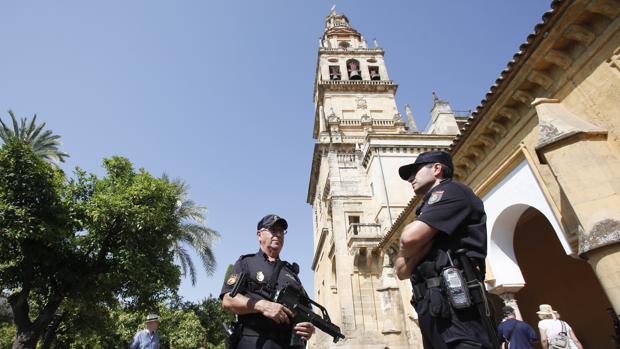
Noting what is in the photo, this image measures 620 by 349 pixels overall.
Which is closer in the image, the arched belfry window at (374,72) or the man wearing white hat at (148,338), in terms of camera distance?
the man wearing white hat at (148,338)

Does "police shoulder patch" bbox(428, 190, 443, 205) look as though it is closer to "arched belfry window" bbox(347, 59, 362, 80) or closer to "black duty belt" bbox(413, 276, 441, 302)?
"black duty belt" bbox(413, 276, 441, 302)

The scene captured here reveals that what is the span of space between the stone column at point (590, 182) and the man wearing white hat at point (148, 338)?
8264 millimetres

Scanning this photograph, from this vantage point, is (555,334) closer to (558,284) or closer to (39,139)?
(558,284)

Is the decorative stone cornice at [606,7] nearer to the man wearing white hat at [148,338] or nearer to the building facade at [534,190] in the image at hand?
the building facade at [534,190]

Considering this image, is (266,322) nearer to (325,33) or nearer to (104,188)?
(104,188)

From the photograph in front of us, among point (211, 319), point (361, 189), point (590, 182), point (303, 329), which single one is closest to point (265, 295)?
point (303, 329)

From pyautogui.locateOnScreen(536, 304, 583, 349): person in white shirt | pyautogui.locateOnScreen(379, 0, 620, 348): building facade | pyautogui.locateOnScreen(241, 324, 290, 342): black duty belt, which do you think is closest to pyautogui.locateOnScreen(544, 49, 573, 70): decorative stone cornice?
pyautogui.locateOnScreen(379, 0, 620, 348): building facade

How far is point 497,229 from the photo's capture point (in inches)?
329

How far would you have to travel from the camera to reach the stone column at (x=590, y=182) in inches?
192

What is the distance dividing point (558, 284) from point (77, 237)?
17199 mm

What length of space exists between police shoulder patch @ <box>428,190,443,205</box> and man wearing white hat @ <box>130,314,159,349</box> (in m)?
7.38

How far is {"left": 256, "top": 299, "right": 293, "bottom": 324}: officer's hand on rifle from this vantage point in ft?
8.70

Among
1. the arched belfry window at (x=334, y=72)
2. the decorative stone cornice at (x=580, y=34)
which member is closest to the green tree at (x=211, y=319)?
the arched belfry window at (x=334, y=72)

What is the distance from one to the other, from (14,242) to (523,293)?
18.0 m
